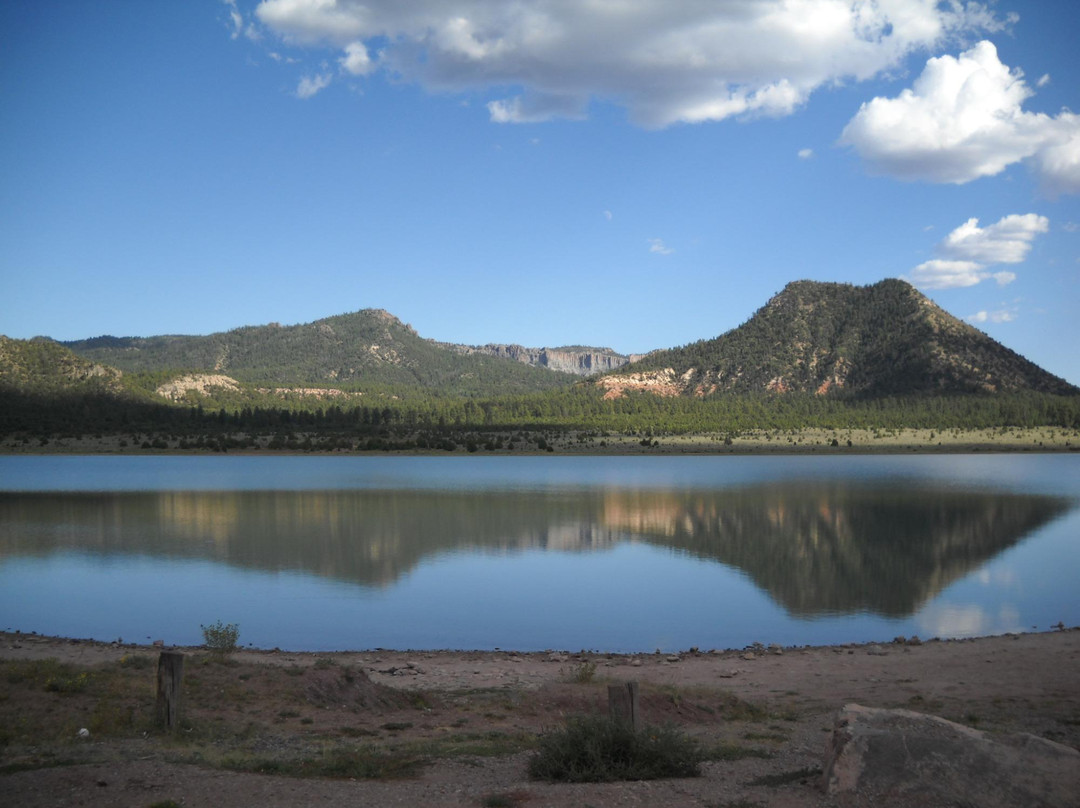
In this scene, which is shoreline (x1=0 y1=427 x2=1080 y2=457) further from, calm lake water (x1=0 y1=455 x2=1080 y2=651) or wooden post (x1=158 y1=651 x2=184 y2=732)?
wooden post (x1=158 y1=651 x2=184 y2=732)

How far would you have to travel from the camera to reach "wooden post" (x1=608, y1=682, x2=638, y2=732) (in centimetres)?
808

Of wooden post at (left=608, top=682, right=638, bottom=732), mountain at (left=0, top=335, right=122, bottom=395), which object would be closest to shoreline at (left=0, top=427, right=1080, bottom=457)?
mountain at (left=0, top=335, right=122, bottom=395)

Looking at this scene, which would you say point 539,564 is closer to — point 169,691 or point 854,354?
point 169,691

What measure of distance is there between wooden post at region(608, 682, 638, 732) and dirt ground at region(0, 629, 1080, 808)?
2.62 ft

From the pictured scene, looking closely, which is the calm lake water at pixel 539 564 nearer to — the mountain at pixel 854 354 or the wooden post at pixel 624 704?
the wooden post at pixel 624 704

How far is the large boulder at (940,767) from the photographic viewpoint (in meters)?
6.32

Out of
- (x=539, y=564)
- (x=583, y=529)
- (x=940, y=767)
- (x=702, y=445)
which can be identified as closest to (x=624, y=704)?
(x=940, y=767)

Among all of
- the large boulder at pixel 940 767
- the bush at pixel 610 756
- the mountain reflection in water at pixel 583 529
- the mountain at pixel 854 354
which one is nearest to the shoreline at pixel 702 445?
the mountain at pixel 854 354

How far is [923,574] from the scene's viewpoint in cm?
2384

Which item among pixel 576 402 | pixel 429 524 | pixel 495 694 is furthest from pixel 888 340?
pixel 495 694

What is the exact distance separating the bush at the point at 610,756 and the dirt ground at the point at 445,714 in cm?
19

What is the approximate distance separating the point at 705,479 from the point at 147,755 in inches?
2262

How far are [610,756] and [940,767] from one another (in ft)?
8.98

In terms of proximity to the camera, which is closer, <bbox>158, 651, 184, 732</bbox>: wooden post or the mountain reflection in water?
<bbox>158, 651, 184, 732</bbox>: wooden post
